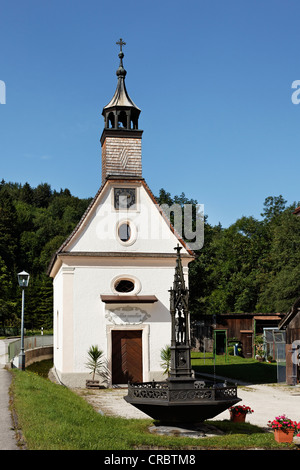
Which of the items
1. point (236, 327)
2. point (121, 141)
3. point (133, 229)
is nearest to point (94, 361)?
point (133, 229)

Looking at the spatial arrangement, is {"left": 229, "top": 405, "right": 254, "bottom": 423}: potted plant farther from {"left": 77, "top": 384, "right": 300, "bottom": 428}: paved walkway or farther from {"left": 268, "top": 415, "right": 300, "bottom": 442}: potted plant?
{"left": 268, "top": 415, "right": 300, "bottom": 442}: potted plant

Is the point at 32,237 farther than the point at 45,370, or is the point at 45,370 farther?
the point at 32,237

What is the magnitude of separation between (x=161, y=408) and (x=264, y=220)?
61.9 metres

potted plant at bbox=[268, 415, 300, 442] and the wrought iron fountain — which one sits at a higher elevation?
the wrought iron fountain

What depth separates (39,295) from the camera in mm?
79688

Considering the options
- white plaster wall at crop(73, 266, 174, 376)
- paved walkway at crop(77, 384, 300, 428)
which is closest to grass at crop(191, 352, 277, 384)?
paved walkway at crop(77, 384, 300, 428)

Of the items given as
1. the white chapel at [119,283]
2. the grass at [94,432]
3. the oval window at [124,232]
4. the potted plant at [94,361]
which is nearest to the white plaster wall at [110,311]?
the white chapel at [119,283]

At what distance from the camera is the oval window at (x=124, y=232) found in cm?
2489

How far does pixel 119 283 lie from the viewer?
2448cm

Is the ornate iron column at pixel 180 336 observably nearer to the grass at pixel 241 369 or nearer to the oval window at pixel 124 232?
the oval window at pixel 124 232

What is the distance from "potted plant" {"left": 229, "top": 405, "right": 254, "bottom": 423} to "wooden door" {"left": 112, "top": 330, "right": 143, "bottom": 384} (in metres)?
10.2

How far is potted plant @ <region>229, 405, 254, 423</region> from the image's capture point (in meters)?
13.7

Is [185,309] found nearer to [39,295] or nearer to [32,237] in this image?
[39,295]

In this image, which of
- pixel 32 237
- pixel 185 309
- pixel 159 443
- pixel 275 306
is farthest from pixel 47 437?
pixel 32 237
